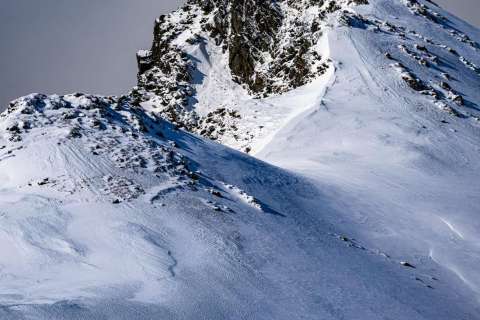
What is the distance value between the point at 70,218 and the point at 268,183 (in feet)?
25.4

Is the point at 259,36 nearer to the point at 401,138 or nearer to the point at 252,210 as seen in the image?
the point at 401,138

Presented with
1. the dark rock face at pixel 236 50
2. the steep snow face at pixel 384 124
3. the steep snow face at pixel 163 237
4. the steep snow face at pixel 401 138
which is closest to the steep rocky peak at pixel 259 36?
the dark rock face at pixel 236 50

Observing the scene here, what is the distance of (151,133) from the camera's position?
67.0 ft

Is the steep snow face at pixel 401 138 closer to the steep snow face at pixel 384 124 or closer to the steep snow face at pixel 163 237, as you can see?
the steep snow face at pixel 384 124

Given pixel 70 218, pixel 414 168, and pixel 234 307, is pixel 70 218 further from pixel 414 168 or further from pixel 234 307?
pixel 414 168

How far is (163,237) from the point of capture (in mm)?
14820

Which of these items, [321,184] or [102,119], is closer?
[102,119]

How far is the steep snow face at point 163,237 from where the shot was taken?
1223 cm

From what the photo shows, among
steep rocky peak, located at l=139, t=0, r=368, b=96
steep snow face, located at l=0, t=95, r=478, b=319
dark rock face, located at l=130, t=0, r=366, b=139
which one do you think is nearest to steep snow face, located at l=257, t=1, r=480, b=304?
steep snow face, located at l=0, t=95, r=478, b=319

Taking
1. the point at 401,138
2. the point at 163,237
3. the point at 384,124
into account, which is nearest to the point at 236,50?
the point at 384,124

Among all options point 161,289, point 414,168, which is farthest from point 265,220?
point 414,168

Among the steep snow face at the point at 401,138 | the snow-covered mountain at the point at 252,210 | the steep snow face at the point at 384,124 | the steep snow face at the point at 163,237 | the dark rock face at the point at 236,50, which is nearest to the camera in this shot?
the steep snow face at the point at 163,237

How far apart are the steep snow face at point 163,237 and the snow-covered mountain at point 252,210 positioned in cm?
5

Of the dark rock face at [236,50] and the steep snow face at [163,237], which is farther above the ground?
the steep snow face at [163,237]
